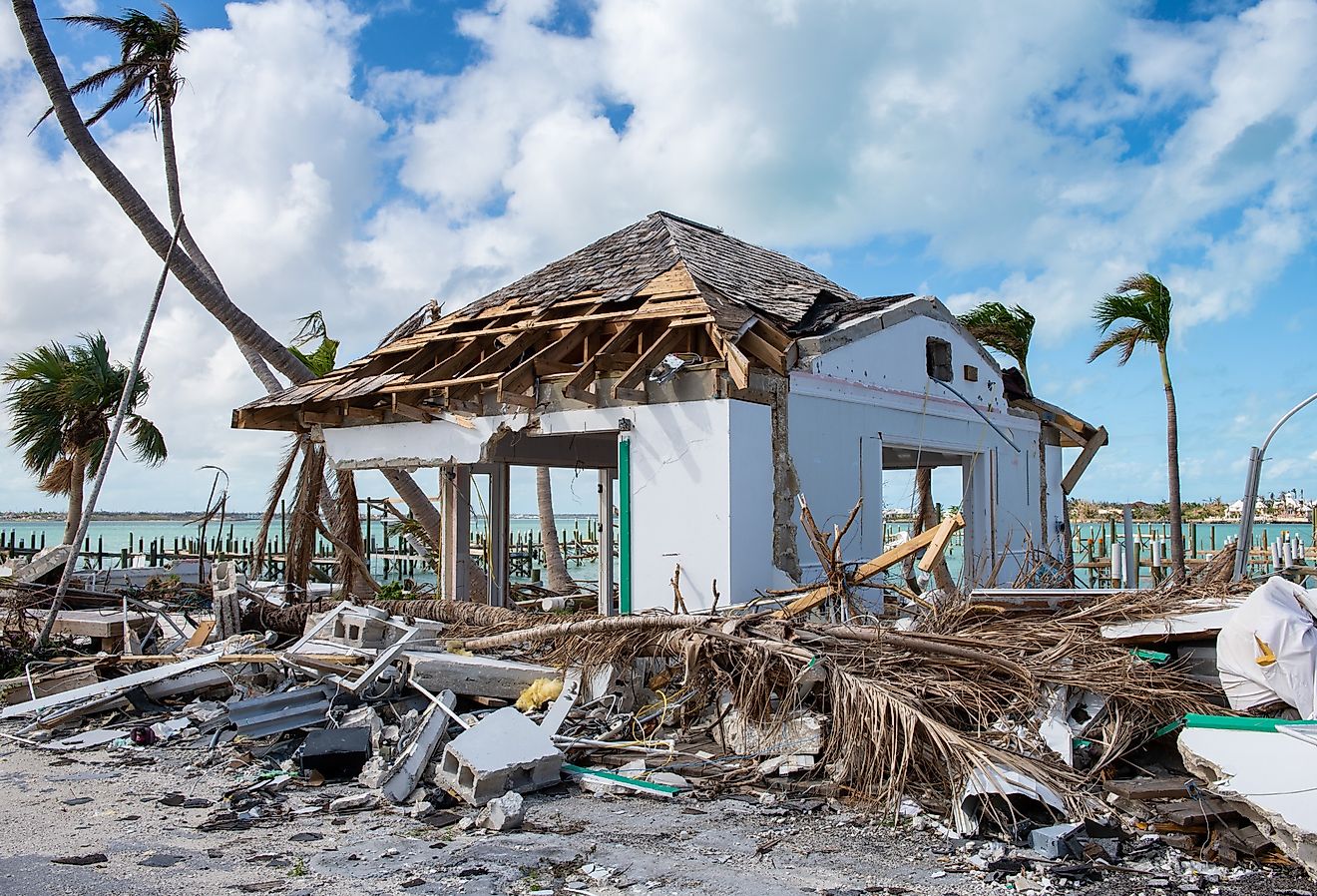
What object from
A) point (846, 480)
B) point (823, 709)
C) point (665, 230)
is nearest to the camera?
point (823, 709)

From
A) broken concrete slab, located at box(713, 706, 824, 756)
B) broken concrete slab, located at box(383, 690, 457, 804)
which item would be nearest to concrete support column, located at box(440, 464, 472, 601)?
broken concrete slab, located at box(383, 690, 457, 804)

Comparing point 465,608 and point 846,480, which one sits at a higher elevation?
point 846,480

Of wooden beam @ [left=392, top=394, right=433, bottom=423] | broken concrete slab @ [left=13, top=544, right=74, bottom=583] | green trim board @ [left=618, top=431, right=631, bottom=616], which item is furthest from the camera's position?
broken concrete slab @ [left=13, top=544, right=74, bottom=583]

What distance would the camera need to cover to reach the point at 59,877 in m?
5.56

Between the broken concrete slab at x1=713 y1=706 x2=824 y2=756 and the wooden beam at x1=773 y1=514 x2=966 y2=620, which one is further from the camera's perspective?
the wooden beam at x1=773 y1=514 x2=966 y2=620

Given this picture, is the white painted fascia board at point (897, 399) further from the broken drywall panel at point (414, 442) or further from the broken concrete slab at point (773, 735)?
the broken concrete slab at point (773, 735)

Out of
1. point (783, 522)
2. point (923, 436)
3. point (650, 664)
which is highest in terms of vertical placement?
point (923, 436)

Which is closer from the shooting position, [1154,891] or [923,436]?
[1154,891]

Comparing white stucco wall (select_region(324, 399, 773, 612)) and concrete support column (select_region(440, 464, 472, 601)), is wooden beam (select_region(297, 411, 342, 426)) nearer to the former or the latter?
concrete support column (select_region(440, 464, 472, 601))

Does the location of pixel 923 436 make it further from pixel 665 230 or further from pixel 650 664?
pixel 650 664

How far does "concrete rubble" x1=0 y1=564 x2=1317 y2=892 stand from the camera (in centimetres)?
590

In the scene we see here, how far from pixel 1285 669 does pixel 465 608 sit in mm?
7852

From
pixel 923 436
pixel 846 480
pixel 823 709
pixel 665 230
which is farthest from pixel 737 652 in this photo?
pixel 665 230

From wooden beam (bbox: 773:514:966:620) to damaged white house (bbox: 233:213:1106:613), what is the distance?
1.63 metres
